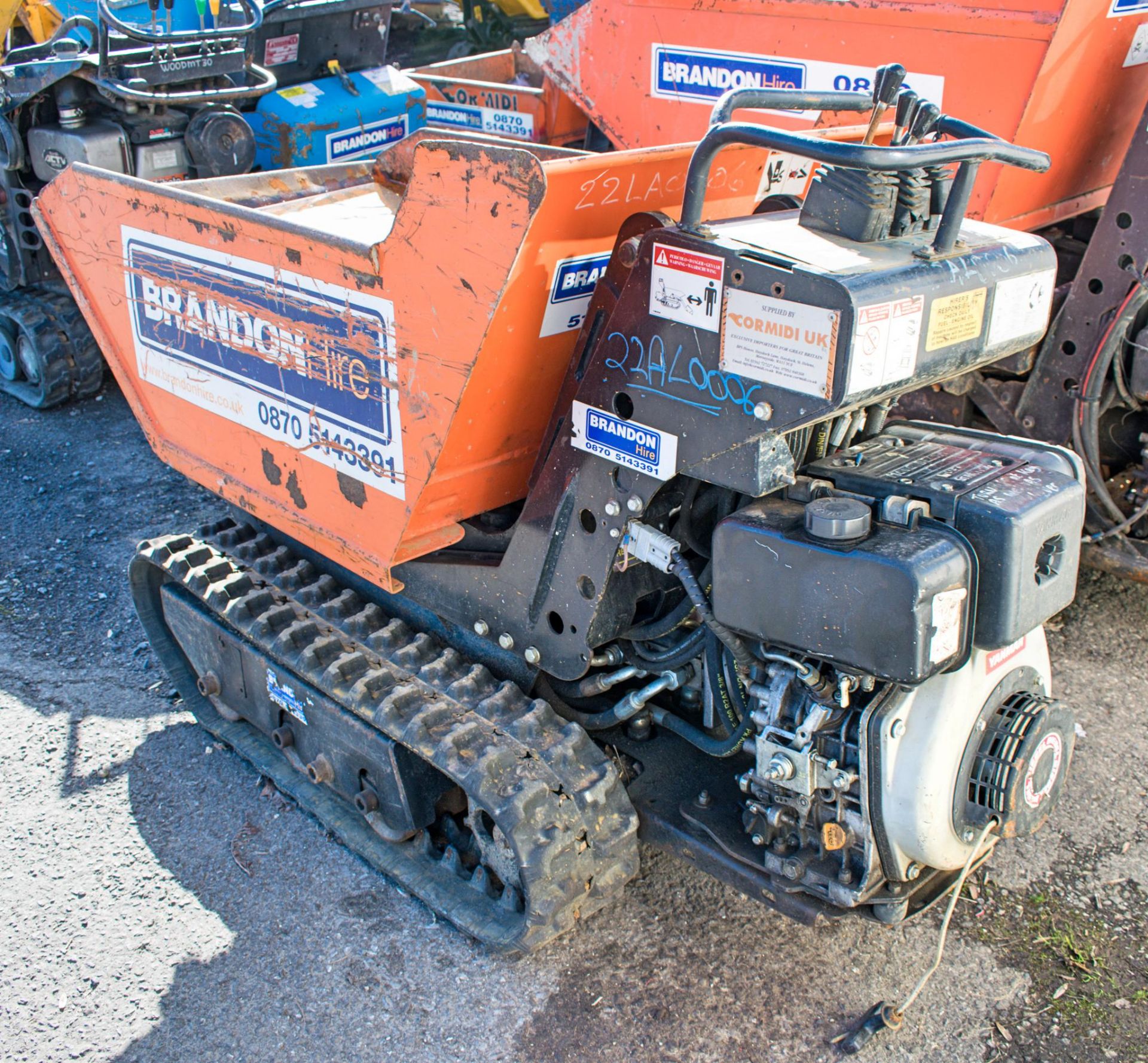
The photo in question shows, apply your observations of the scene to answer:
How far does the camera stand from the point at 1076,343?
4.03m

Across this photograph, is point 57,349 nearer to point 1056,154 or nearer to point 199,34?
point 199,34

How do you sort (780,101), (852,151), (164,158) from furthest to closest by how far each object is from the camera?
(164,158), (780,101), (852,151)

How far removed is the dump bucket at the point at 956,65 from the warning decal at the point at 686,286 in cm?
223

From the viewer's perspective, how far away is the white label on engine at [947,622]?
7.06ft

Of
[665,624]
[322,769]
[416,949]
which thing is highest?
[665,624]

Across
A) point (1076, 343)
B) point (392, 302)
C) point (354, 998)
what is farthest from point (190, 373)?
point (1076, 343)

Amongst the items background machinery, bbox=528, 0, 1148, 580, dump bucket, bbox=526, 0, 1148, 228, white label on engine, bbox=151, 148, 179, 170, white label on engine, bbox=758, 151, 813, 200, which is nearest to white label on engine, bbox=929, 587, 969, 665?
white label on engine, bbox=758, 151, 813, 200

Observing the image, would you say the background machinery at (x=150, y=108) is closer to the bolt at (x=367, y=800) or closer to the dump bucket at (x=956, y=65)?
the dump bucket at (x=956, y=65)

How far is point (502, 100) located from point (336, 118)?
36.6 inches

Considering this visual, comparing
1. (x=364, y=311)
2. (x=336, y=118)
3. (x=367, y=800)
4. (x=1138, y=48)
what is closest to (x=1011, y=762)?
(x=367, y=800)

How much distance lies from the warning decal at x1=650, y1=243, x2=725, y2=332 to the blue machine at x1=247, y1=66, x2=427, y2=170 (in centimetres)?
443

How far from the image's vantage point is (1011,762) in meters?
2.43

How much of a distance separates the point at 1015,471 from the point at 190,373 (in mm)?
2150

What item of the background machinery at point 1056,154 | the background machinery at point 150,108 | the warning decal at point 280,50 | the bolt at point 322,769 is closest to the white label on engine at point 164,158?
the background machinery at point 150,108
